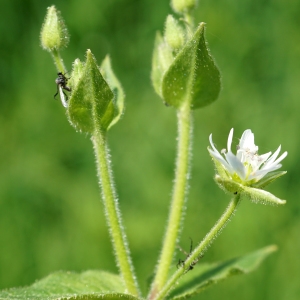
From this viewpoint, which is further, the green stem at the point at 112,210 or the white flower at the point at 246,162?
the green stem at the point at 112,210

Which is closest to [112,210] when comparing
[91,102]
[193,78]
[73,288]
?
[73,288]

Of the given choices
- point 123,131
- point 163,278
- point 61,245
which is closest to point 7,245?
point 61,245

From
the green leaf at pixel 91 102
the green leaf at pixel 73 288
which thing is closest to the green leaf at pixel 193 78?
the green leaf at pixel 91 102

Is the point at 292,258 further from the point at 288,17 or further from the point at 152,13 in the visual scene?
the point at 152,13

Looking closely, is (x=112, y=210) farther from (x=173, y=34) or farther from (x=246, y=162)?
(x=173, y=34)

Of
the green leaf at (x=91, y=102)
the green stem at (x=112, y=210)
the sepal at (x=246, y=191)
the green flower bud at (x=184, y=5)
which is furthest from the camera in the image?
the green flower bud at (x=184, y=5)

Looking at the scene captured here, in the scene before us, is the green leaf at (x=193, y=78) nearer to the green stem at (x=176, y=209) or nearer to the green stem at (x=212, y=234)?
the green stem at (x=176, y=209)
